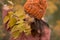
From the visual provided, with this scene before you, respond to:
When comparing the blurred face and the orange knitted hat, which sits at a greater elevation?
the orange knitted hat

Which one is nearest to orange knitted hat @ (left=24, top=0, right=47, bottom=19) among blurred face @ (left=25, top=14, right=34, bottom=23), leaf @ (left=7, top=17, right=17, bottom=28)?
blurred face @ (left=25, top=14, right=34, bottom=23)

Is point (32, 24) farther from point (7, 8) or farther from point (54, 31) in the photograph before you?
point (54, 31)

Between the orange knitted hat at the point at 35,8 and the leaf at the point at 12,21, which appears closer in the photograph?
the leaf at the point at 12,21

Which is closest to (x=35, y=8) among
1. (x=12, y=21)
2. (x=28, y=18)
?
(x=28, y=18)

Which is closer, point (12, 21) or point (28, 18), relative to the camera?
point (12, 21)

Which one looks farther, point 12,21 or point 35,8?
point 35,8

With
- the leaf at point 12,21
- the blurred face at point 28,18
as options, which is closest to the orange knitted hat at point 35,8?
the blurred face at point 28,18

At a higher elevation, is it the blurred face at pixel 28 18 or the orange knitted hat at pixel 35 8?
the orange knitted hat at pixel 35 8

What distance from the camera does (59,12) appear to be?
6.69 meters

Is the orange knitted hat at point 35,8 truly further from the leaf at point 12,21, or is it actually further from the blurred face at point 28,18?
the leaf at point 12,21

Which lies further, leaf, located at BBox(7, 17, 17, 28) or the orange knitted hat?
the orange knitted hat

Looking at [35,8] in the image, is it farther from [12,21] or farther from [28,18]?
[12,21]

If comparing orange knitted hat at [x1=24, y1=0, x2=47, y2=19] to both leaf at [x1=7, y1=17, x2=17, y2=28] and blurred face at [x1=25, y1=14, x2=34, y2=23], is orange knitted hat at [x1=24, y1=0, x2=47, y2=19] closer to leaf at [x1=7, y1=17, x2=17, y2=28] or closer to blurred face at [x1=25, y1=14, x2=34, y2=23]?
blurred face at [x1=25, y1=14, x2=34, y2=23]

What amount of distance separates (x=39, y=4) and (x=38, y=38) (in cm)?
32
